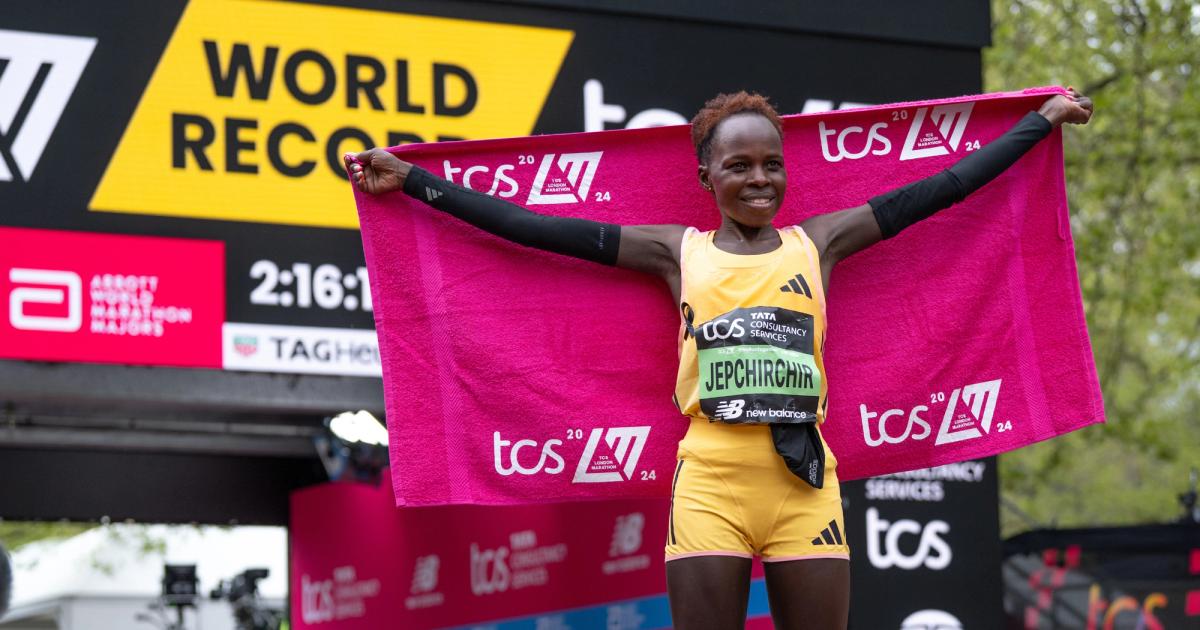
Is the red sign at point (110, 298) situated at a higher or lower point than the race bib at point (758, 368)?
higher

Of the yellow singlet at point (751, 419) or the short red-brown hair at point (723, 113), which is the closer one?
the yellow singlet at point (751, 419)

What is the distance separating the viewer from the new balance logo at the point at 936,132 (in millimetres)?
4711

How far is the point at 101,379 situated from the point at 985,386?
10.8ft

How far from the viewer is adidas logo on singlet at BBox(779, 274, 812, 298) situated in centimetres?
386

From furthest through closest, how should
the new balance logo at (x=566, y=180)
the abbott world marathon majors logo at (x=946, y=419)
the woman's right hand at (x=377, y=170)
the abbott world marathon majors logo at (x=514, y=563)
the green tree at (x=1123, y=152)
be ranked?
the green tree at (x=1123, y=152)
the abbott world marathon majors logo at (x=514, y=563)
the new balance logo at (x=566, y=180)
the abbott world marathon majors logo at (x=946, y=419)
the woman's right hand at (x=377, y=170)

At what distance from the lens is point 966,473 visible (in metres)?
7.38

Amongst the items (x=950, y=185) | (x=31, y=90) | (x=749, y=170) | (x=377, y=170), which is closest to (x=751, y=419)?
(x=749, y=170)

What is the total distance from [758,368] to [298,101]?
10.2 feet

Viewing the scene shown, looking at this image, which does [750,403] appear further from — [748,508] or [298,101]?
[298,101]

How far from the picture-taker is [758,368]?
3.75 metres

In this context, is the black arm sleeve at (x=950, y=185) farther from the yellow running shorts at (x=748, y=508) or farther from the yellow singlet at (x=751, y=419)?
the yellow running shorts at (x=748, y=508)

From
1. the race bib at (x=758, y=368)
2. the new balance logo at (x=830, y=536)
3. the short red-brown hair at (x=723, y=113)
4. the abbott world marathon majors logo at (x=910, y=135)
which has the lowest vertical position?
the new balance logo at (x=830, y=536)

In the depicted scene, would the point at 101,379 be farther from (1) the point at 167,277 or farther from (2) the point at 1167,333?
(2) the point at 1167,333

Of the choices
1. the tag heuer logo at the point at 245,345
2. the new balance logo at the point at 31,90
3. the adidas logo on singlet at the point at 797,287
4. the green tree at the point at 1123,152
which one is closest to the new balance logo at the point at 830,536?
the adidas logo on singlet at the point at 797,287
